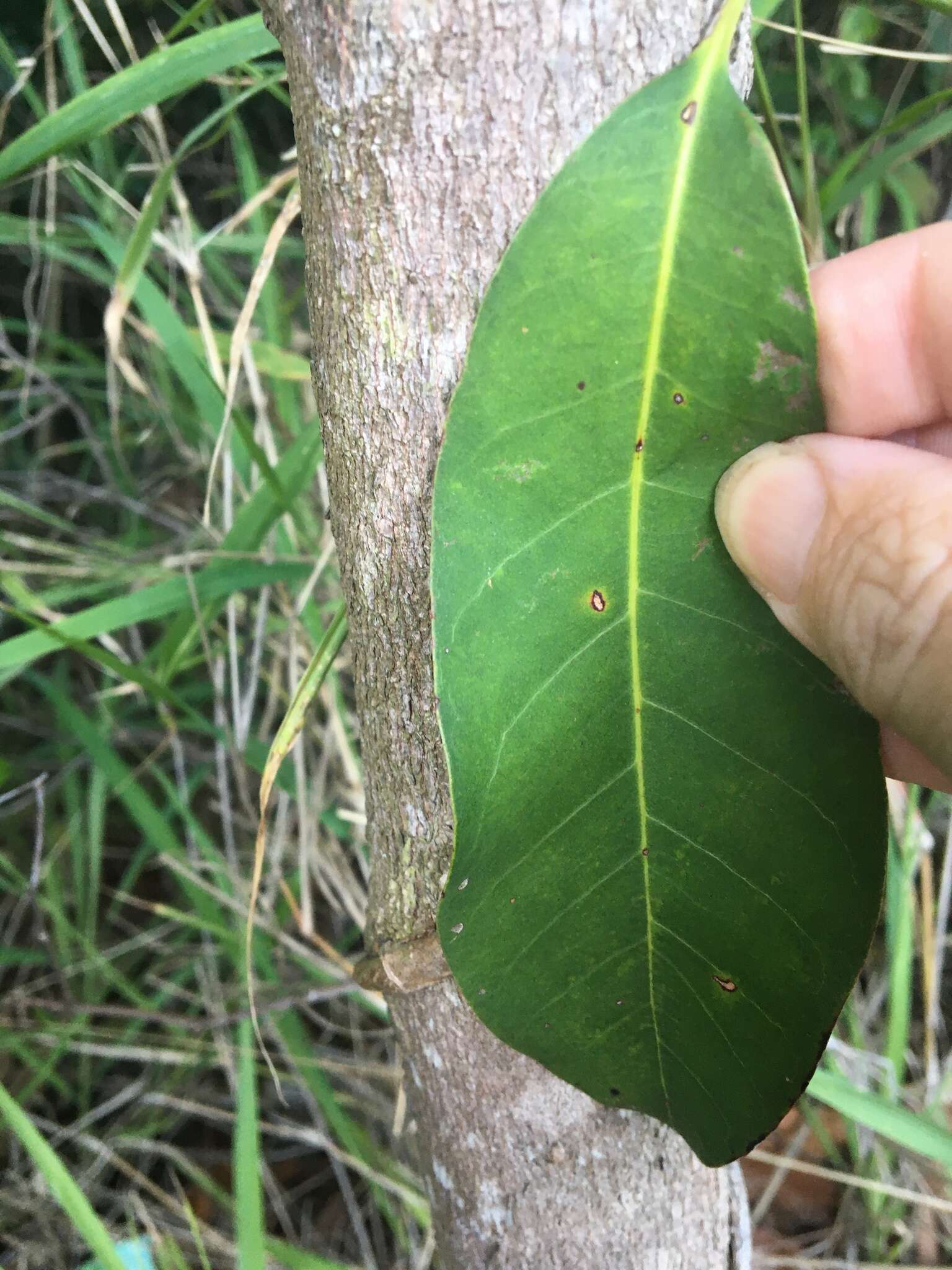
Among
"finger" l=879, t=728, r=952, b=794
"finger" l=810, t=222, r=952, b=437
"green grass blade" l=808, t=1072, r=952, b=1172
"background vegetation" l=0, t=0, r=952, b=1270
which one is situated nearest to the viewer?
"finger" l=810, t=222, r=952, b=437

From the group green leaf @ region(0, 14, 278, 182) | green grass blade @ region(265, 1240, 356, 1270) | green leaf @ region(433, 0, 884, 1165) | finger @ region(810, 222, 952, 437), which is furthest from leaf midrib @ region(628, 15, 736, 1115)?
green grass blade @ region(265, 1240, 356, 1270)

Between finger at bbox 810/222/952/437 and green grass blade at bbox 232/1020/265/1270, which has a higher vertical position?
finger at bbox 810/222/952/437

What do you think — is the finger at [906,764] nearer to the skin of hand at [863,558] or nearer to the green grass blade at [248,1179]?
the skin of hand at [863,558]

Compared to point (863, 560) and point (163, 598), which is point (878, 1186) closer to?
point (863, 560)

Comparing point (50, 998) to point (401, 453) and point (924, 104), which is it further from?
point (924, 104)

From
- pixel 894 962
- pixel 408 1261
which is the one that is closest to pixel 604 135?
pixel 894 962

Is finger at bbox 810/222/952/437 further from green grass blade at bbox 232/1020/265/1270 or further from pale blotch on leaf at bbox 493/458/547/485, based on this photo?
green grass blade at bbox 232/1020/265/1270

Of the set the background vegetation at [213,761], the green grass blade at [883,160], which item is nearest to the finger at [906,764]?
the background vegetation at [213,761]
